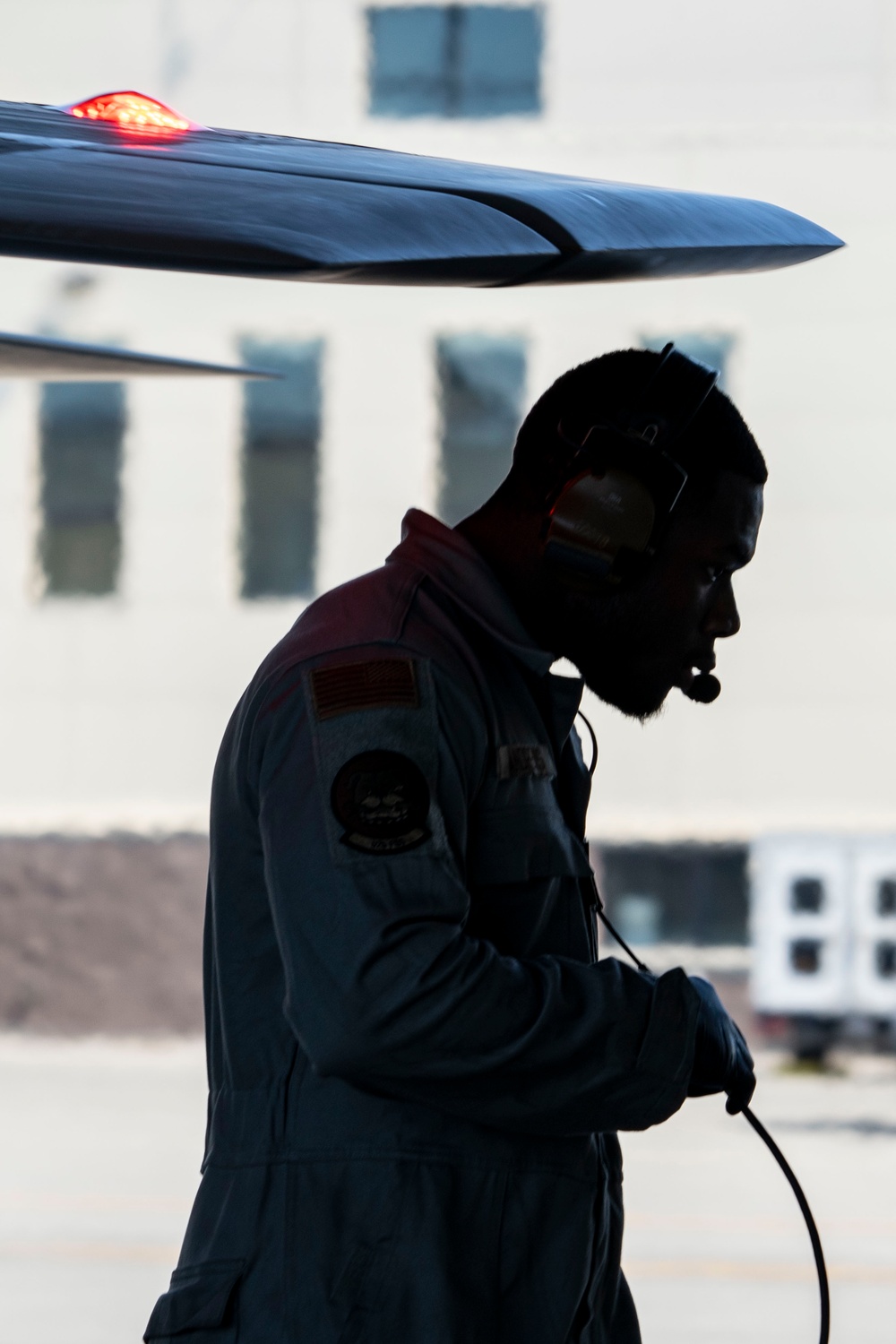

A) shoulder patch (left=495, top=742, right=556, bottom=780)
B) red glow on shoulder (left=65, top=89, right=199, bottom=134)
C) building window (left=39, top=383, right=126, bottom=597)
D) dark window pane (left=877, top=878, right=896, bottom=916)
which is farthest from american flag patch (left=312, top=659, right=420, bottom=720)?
building window (left=39, top=383, right=126, bottom=597)

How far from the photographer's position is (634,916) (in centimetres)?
1257

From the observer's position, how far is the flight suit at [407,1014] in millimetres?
1509

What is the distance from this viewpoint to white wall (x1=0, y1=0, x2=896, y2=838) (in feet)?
41.3

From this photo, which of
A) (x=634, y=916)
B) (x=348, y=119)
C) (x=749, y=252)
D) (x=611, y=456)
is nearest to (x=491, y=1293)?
(x=611, y=456)

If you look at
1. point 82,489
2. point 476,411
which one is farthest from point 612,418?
point 82,489

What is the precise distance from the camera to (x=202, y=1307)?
1621 mm

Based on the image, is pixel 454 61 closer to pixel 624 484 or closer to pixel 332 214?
pixel 624 484

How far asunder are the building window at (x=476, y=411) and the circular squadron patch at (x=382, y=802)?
1114 cm

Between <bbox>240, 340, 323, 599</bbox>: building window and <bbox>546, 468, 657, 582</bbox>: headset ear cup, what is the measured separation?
11.1 meters

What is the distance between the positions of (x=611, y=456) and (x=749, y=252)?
23cm

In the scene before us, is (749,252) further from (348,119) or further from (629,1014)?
(348,119)

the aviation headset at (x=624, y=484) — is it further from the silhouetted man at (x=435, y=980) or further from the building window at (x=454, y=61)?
the building window at (x=454, y=61)

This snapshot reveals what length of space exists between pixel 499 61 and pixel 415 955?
40.5 feet

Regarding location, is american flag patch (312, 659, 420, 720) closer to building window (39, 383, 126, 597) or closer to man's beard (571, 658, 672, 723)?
man's beard (571, 658, 672, 723)
